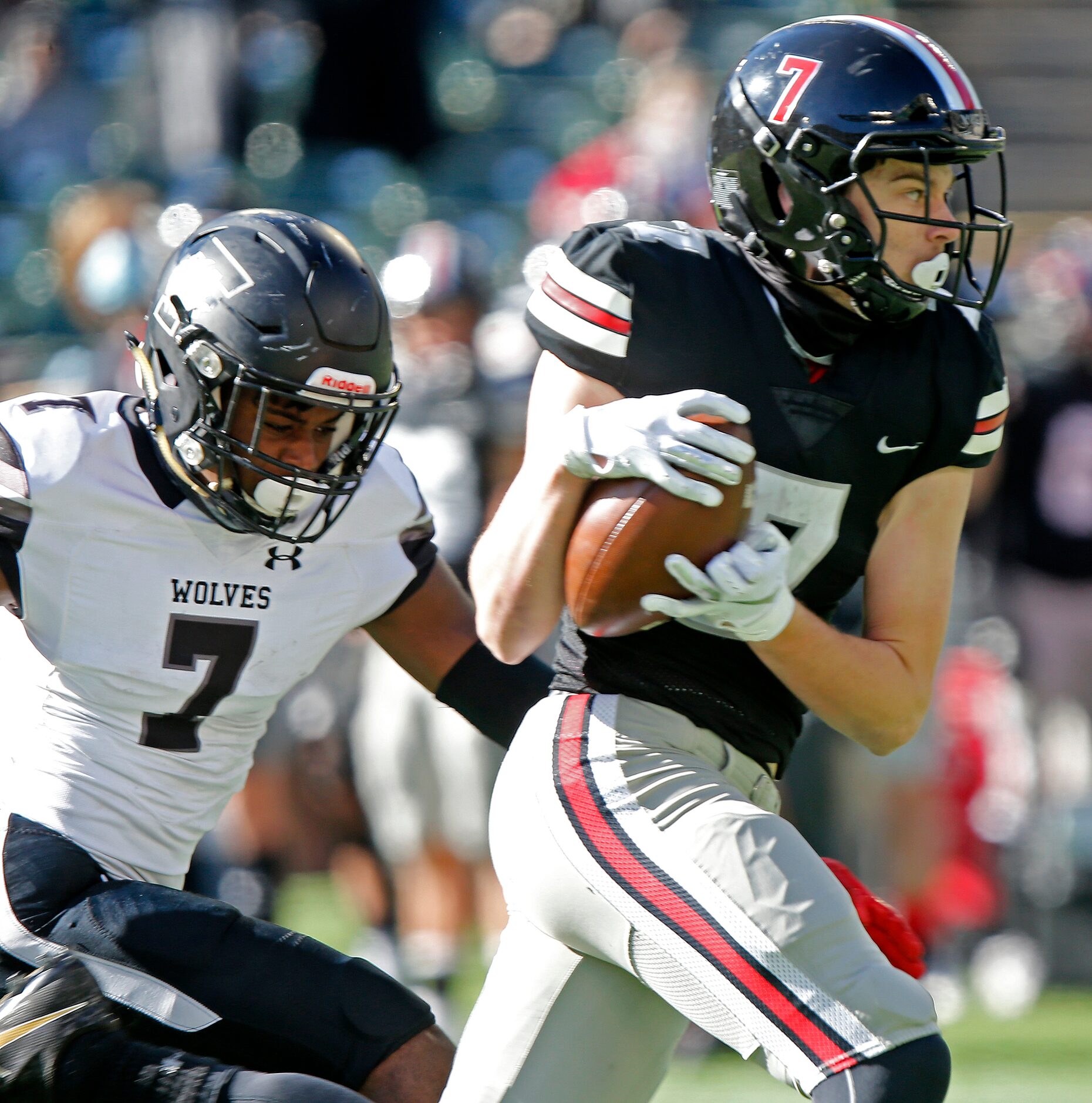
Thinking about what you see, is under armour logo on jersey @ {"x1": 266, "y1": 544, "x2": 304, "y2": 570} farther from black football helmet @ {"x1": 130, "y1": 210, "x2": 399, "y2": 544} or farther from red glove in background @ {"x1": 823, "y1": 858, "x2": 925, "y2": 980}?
red glove in background @ {"x1": 823, "y1": 858, "x2": 925, "y2": 980}

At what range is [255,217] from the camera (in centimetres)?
270

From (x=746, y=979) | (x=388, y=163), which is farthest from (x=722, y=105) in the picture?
(x=388, y=163)

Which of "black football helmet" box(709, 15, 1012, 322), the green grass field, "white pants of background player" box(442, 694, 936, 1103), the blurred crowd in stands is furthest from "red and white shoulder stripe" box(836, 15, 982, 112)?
the blurred crowd in stands

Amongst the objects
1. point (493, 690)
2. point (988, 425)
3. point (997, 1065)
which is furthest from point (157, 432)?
point (997, 1065)

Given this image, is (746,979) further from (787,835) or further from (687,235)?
(687,235)

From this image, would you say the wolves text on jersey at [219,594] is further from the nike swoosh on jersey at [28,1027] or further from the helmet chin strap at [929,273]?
the helmet chin strap at [929,273]

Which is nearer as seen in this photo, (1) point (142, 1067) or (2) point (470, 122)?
(1) point (142, 1067)

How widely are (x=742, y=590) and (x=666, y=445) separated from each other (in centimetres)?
21

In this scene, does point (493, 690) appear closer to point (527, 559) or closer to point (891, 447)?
point (527, 559)

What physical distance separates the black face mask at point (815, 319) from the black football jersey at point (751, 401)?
0.07 ft

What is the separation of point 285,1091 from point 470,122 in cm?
787

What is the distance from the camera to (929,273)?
2.36 metres

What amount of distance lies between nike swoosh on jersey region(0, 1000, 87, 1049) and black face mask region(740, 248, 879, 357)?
1.37 metres

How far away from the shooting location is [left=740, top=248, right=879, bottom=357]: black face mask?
2.43 metres
